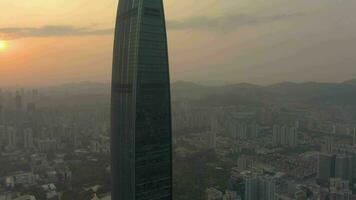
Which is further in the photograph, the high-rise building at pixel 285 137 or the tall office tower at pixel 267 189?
the high-rise building at pixel 285 137

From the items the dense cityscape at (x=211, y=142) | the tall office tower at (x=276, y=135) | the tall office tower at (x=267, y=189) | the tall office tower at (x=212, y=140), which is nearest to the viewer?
the tall office tower at (x=267, y=189)

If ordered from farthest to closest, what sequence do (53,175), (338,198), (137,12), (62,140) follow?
(62,140)
(53,175)
(338,198)
(137,12)

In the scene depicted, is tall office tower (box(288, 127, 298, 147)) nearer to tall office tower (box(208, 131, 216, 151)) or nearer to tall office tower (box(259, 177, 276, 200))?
tall office tower (box(208, 131, 216, 151))

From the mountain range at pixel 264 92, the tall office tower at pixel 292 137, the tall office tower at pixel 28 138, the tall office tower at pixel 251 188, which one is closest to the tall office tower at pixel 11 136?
the tall office tower at pixel 28 138

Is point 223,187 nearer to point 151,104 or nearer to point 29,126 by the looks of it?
point 151,104

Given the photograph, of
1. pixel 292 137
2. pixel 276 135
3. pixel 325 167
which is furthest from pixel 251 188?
pixel 292 137

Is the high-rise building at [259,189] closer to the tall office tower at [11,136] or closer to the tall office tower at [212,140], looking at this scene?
the tall office tower at [212,140]

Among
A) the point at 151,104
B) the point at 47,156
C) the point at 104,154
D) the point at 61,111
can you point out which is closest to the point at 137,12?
the point at 151,104
